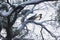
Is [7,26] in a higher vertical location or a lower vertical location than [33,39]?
higher

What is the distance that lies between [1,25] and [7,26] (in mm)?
76

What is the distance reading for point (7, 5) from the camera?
198 centimetres

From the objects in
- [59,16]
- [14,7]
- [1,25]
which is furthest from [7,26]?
[59,16]

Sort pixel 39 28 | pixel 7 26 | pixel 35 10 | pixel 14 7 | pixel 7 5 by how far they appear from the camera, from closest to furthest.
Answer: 1. pixel 14 7
2. pixel 7 26
3. pixel 7 5
4. pixel 39 28
5. pixel 35 10

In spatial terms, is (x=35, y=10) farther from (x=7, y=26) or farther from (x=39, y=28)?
(x=7, y=26)

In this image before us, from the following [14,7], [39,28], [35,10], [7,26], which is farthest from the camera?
[35,10]

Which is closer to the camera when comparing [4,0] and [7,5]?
[7,5]

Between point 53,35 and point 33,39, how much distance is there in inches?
8.6

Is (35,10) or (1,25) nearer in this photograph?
(1,25)

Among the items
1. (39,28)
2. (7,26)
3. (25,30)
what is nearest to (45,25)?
(39,28)

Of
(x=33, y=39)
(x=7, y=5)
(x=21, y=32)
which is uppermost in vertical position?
(x=7, y=5)

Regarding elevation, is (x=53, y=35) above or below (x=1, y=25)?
below

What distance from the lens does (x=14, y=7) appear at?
1658 millimetres

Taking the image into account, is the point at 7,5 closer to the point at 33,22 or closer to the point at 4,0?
the point at 4,0
